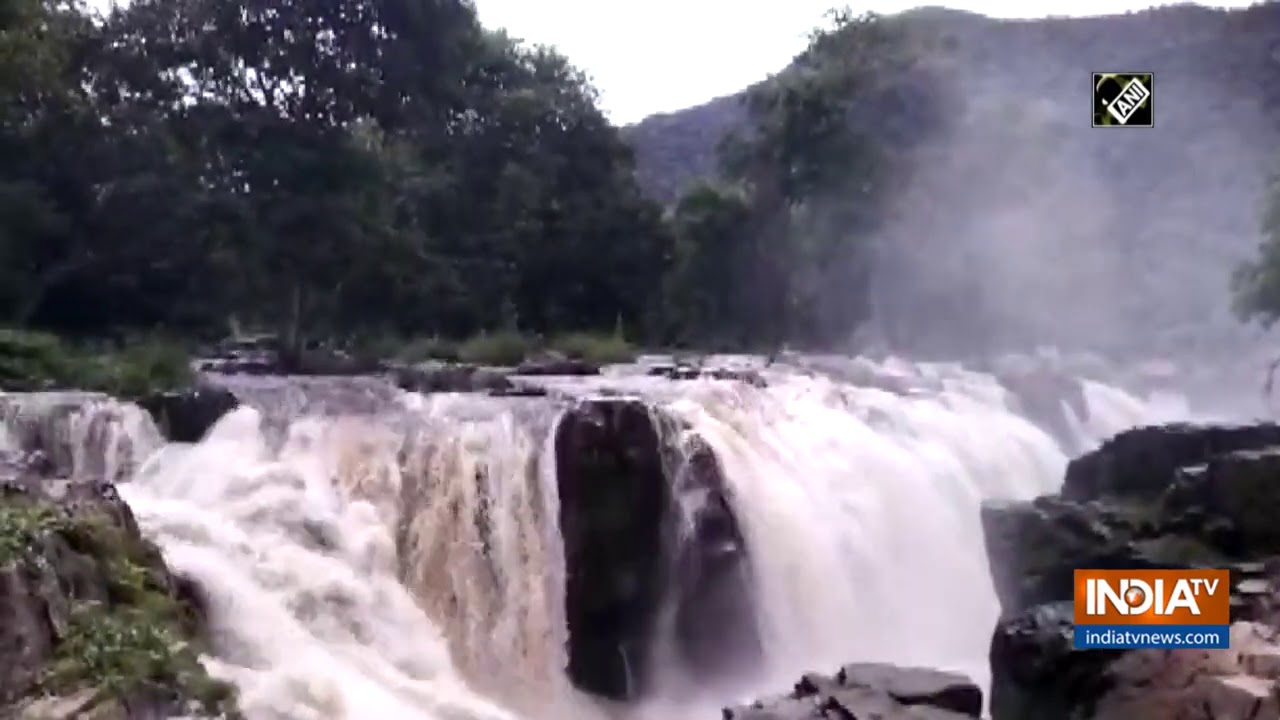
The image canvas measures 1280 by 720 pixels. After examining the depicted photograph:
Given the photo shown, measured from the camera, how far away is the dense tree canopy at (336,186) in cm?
2330

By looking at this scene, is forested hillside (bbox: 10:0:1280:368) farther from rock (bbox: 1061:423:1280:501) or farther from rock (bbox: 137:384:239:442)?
rock (bbox: 1061:423:1280:501)

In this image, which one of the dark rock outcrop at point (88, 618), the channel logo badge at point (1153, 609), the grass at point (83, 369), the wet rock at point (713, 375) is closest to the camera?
the dark rock outcrop at point (88, 618)

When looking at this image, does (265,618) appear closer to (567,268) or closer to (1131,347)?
(567,268)

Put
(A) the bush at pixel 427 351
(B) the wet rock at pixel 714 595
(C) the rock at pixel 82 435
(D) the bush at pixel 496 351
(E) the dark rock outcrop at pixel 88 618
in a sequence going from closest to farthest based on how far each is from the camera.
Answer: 1. (E) the dark rock outcrop at pixel 88 618
2. (C) the rock at pixel 82 435
3. (B) the wet rock at pixel 714 595
4. (D) the bush at pixel 496 351
5. (A) the bush at pixel 427 351

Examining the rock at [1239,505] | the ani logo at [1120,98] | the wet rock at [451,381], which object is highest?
the ani logo at [1120,98]

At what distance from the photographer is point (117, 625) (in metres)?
7.17

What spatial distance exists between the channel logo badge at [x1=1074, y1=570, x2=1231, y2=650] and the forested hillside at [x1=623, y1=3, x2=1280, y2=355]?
85.4ft

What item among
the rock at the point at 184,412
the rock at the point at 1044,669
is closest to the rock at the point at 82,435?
the rock at the point at 184,412

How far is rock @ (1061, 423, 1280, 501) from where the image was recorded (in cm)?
985

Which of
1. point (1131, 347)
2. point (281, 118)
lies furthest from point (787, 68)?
point (281, 118)

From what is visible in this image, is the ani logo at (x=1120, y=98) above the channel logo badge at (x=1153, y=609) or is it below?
above

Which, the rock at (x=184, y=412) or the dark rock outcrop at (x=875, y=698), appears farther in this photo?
the rock at (x=184, y=412)

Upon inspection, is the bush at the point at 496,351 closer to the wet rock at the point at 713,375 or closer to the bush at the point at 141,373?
the wet rock at the point at 713,375

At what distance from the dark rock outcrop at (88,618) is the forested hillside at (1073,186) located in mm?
27213
